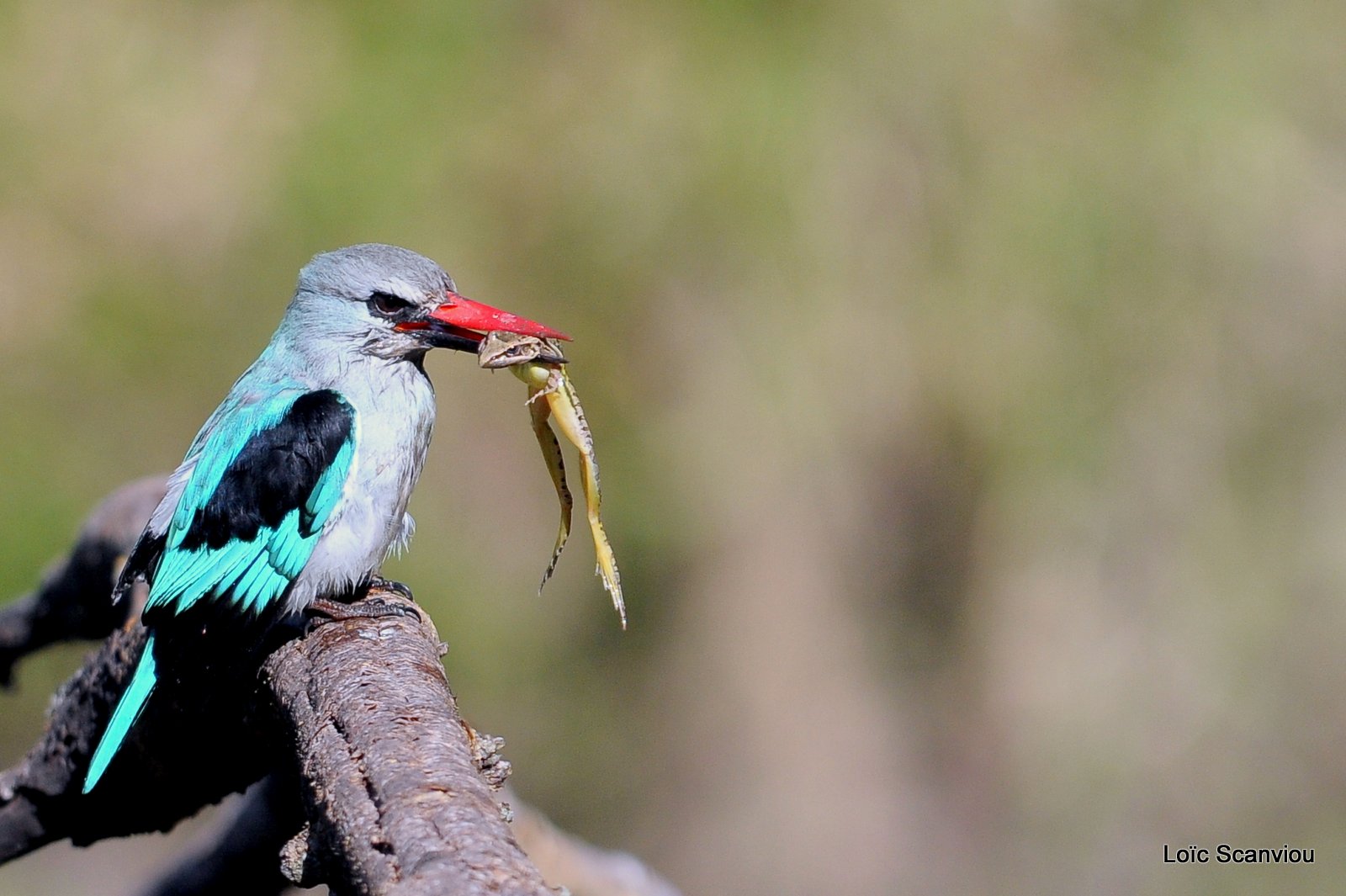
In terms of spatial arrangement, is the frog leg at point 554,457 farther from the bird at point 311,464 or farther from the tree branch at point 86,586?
the tree branch at point 86,586

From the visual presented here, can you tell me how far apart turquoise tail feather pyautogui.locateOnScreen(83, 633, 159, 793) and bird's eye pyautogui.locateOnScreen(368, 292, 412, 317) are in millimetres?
646

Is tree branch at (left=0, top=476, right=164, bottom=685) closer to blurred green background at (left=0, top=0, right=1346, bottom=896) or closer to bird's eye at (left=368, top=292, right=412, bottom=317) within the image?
bird's eye at (left=368, top=292, right=412, bottom=317)

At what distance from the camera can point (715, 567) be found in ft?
13.7

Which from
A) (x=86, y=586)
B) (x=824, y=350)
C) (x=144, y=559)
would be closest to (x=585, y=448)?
→ (x=144, y=559)

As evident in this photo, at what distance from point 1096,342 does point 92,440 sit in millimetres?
3098

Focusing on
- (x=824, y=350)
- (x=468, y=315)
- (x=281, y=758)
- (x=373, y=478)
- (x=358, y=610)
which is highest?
(x=824, y=350)

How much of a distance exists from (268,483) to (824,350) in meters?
2.29

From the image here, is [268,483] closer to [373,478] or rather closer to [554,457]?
[373,478]

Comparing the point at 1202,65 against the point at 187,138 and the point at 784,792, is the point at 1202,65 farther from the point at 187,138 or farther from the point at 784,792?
the point at 187,138

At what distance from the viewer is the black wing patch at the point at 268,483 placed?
6.33 feet

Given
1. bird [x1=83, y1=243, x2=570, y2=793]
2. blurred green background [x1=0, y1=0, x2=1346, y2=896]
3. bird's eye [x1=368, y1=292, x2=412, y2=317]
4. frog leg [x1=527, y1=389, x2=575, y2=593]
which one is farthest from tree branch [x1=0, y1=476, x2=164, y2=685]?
blurred green background [x1=0, y1=0, x2=1346, y2=896]

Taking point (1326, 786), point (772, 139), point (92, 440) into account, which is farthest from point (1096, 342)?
point (92, 440)

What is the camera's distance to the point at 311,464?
195 centimetres

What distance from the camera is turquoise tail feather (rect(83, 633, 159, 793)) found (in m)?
1.72
